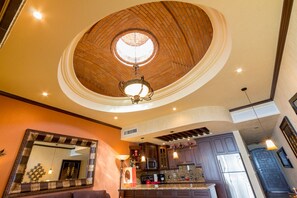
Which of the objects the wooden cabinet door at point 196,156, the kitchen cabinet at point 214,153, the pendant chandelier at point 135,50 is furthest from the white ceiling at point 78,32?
the wooden cabinet door at point 196,156

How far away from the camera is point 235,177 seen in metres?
4.66

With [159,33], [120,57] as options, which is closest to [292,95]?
[159,33]

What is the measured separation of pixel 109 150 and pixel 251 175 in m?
4.58

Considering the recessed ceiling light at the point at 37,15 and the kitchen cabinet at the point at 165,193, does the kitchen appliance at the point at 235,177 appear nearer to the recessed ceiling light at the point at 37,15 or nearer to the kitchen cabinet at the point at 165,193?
the kitchen cabinet at the point at 165,193

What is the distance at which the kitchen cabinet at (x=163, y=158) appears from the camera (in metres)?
6.38

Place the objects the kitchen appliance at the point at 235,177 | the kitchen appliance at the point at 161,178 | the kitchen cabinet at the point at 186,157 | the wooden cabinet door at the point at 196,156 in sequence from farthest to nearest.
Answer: the kitchen appliance at the point at 161,178, the kitchen cabinet at the point at 186,157, the wooden cabinet door at the point at 196,156, the kitchen appliance at the point at 235,177

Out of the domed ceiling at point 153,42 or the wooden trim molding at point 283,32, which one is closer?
the wooden trim molding at point 283,32

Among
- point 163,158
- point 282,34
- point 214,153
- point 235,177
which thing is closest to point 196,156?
point 214,153

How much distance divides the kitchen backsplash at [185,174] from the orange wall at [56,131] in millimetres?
2361

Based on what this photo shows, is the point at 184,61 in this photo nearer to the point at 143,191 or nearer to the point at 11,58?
the point at 11,58

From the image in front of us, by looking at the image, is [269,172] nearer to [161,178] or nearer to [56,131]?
[161,178]

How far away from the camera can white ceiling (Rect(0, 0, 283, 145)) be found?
1817mm

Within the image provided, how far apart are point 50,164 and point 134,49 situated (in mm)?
3513

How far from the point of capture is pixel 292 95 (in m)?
2.79
